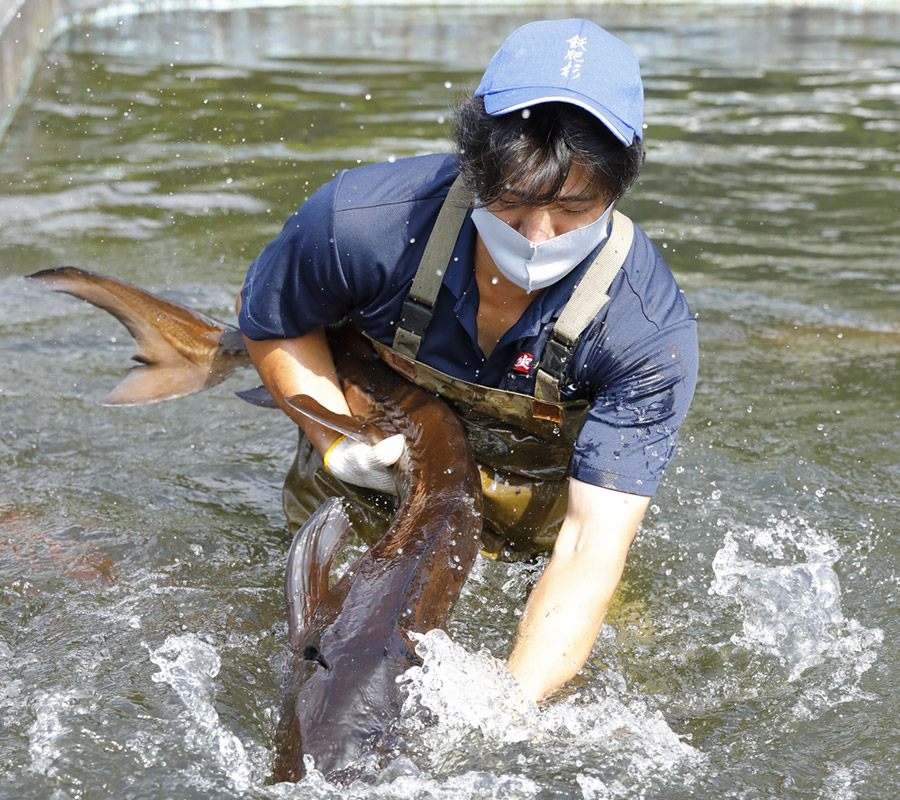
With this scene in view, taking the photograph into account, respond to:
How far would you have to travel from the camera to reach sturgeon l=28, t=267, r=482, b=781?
211cm

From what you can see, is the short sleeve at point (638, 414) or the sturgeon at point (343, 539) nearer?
the sturgeon at point (343, 539)

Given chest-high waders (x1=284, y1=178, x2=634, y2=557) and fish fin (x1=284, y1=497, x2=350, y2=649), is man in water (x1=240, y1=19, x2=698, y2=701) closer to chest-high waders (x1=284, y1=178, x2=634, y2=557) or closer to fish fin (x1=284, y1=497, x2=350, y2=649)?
chest-high waders (x1=284, y1=178, x2=634, y2=557)

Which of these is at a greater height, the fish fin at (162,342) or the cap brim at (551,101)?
the cap brim at (551,101)

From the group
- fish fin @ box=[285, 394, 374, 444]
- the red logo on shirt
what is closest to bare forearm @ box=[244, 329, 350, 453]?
fish fin @ box=[285, 394, 374, 444]

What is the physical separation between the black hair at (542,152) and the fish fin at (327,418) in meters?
0.64

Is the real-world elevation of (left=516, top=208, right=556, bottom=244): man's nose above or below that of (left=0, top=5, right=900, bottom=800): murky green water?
above

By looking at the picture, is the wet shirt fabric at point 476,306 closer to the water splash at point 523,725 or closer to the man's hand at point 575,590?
the man's hand at point 575,590

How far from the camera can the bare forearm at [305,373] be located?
302 cm

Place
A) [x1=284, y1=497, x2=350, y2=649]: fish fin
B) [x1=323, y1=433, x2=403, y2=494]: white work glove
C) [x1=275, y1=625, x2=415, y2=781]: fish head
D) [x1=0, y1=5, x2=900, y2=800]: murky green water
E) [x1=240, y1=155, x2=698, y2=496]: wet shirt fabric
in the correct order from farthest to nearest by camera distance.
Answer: [x1=323, y1=433, x2=403, y2=494]: white work glove → [x1=240, y1=155, x2=698, y2=496]: wet shirt fabric → [x1=0, y1=5, x2=900, y2=800]: murky green water → [x1=284, y1=497, x2=350, y2=649]: fish fin → [x1=275, y1=625, x2=415, y2=781]: fish head

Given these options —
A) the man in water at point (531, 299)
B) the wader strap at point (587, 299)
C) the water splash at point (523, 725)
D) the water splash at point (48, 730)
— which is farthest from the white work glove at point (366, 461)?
the water splash at point (48, 730)

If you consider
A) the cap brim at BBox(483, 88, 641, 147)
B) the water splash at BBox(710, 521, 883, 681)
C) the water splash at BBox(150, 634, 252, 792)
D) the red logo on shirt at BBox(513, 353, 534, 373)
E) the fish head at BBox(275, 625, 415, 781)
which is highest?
the cap brim at BBox(483, 88, 641, 147)

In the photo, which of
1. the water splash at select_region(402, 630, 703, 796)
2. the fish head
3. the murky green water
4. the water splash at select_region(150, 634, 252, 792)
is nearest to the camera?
the fish head

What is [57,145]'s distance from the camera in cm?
826

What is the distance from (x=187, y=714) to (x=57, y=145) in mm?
6543
